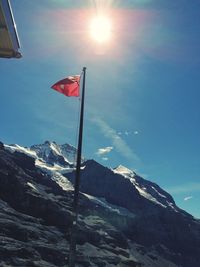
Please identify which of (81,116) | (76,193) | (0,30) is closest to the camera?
(0,30)

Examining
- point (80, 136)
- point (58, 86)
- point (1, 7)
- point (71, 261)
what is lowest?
point (71, 261)

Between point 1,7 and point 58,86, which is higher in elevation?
point 58,86

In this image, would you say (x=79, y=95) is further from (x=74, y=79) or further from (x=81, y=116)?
(x=81, y=116)

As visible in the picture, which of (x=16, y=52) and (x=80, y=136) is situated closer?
(x=16, y=52)

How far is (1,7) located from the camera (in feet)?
40.6

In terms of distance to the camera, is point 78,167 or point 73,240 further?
point 78,167

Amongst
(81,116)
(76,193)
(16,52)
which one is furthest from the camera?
(81,116)

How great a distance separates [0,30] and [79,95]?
18.3 meters

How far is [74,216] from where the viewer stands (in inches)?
994

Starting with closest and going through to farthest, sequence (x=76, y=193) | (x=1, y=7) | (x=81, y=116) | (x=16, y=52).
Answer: (x=1, y=7) → (x=16, y=52) → (x=76, y=193) → (x=81, y=116)

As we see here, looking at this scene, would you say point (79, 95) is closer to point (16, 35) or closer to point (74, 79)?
point (74, 79)

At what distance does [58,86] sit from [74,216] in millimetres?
9873

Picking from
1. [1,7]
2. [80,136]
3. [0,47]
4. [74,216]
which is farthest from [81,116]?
[1,7]

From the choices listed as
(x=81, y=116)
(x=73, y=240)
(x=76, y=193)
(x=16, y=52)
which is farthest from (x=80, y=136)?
(x=16, y=52)
